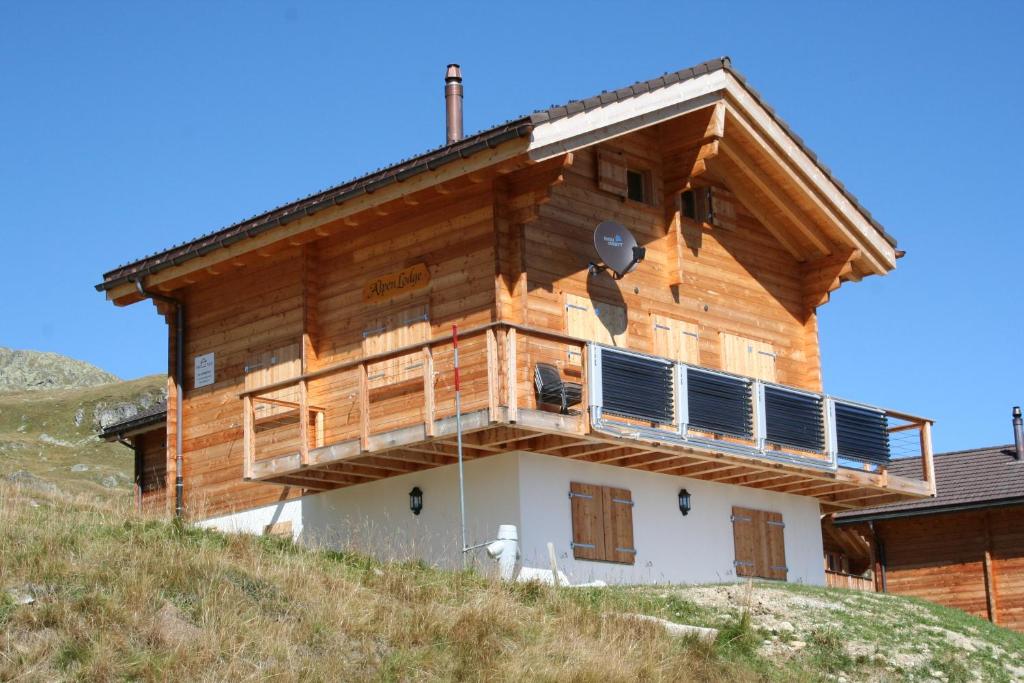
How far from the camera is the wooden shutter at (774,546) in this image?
24.0 m

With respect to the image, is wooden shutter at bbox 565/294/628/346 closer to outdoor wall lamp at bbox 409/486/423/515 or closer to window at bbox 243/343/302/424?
outdoor wall lamp at bbox 409/486/423/515

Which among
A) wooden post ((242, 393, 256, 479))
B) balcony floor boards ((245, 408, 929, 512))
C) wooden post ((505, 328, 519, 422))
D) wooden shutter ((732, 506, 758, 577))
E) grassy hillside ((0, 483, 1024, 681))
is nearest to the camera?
grassy hillside ((0, 483, 1024, 681))

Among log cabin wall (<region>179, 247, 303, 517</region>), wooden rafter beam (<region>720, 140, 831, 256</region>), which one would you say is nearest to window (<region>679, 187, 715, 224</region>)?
wooden rafter beam (<region>720, 140, 831, 256</region>)

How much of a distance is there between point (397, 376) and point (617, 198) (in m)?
4.36

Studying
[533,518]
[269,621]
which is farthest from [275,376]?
[269,621]

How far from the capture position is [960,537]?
30031 millimetres

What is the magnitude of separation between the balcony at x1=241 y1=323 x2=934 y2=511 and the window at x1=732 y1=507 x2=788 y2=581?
0.57m

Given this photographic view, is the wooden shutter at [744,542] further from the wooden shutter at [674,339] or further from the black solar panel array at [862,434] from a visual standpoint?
the wooden shutter at [674,339]

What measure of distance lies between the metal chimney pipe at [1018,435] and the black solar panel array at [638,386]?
13007mm

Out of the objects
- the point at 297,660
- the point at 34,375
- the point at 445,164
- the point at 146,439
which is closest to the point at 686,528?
the point at 445,164

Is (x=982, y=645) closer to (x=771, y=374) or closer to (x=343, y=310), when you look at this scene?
(x=771, y=374)

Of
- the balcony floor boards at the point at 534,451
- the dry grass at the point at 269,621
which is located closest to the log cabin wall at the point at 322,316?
the balcony floor boards at the point at 534,451

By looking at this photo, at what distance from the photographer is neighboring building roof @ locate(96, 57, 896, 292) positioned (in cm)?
1977

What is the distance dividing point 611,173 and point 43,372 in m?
167
